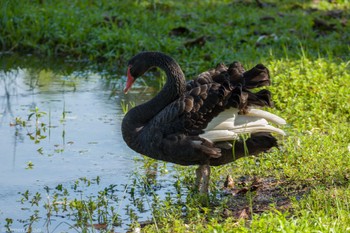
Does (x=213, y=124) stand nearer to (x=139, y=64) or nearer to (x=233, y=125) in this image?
(x=233, y=125)

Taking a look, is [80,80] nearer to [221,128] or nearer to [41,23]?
[41,23]

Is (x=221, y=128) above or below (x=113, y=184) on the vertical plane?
above

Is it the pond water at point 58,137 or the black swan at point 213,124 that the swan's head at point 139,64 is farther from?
the pond water at point 58,137

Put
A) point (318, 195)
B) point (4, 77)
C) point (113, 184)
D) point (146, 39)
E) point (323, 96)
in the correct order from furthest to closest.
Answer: point (146, 39) → point (4, 77) → point (323, 96) → point (113, 184) → point (318, 195)

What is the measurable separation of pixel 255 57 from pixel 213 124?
3495mm

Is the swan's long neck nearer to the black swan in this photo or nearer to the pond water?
the black swan

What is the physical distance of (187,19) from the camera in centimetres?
1067

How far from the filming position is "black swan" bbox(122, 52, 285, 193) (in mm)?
5348

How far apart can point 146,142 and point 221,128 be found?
0.50 meters

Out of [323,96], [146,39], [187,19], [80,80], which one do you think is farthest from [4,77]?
[323,96]

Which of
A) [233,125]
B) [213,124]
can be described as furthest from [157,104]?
[233,125]

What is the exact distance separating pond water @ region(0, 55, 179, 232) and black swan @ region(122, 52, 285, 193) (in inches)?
17.9

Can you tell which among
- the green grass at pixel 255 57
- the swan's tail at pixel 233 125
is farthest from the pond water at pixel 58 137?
the swan's tail at pixel 233 125

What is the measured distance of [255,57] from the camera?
8789 mm
